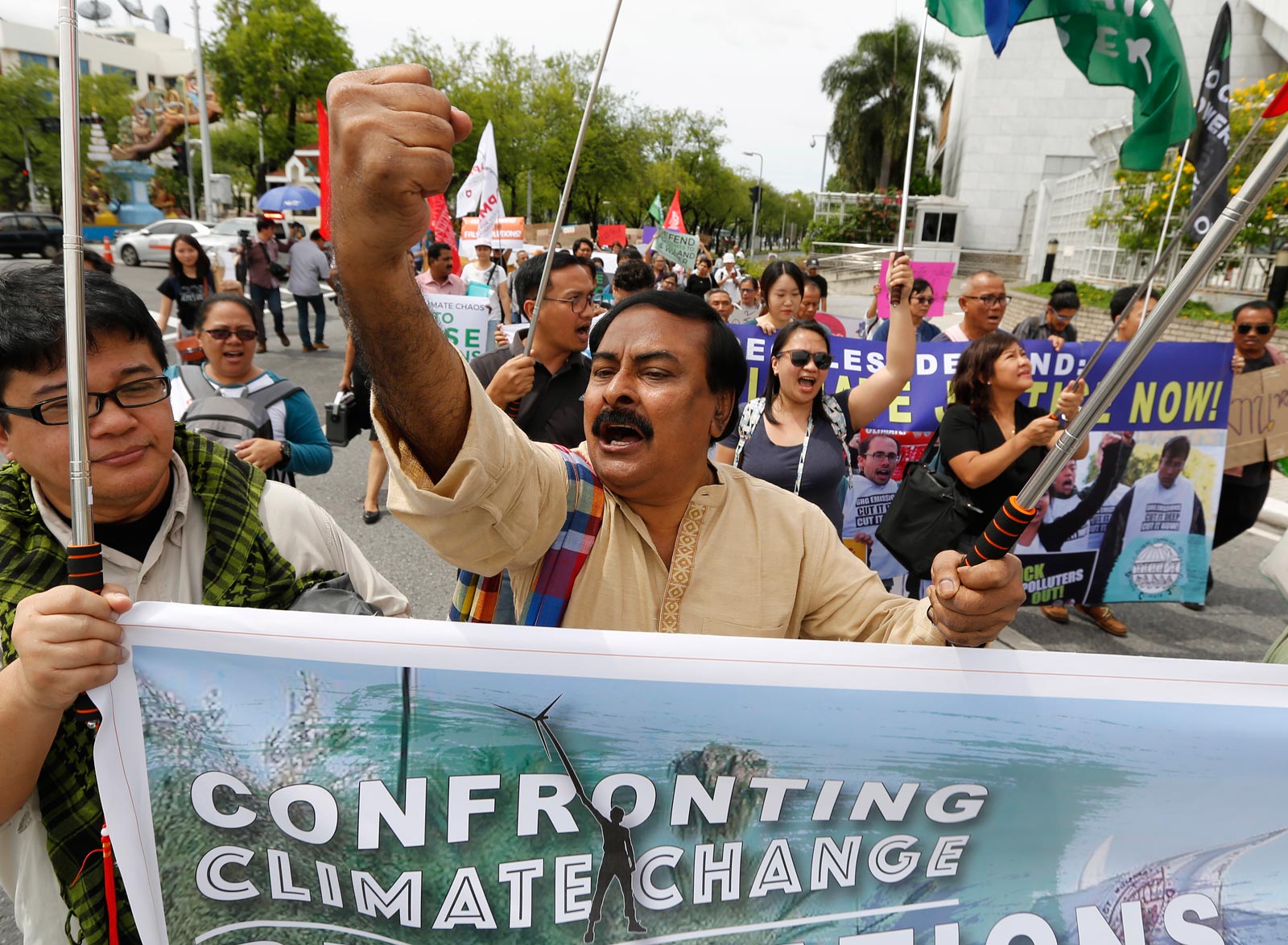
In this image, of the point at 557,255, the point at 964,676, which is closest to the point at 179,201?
the point at 557,255

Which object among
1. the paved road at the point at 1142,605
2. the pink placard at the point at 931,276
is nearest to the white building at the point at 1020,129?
the pink placard at the point at 931,276

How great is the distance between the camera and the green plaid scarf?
127 cm

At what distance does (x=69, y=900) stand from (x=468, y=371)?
3.52 feet

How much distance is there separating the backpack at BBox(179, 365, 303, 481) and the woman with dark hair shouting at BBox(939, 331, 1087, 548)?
2634 mm

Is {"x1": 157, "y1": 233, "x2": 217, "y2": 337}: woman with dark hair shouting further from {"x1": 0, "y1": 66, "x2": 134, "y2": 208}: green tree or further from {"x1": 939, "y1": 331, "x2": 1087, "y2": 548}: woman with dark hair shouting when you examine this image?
{"x1": 0, "y1": 66, "x2": 134, "y2": 208}: green tree

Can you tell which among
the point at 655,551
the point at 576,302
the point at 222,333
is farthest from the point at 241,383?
the point at 655,551

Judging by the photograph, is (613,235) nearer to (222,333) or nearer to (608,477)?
(222,333)

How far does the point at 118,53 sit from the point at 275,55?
36272 millimetres

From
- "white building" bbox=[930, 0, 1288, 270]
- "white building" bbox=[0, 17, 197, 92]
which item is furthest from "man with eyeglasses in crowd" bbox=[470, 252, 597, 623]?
"white building" bbox=[0, 17, 197, 92]

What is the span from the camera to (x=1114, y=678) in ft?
3.82

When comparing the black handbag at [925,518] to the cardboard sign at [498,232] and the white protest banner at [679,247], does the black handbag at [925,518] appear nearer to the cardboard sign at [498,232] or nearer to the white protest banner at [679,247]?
the white protest banner at [679,247]

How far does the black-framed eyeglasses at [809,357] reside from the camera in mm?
3109

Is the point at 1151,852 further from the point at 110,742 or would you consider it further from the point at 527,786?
the point at 110,742

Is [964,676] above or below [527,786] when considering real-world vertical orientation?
above
